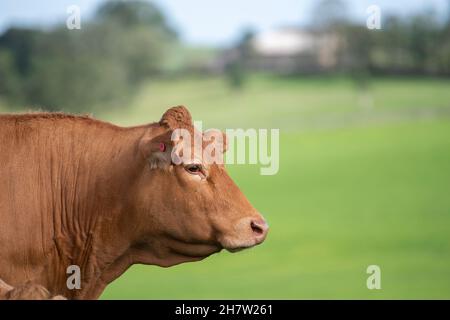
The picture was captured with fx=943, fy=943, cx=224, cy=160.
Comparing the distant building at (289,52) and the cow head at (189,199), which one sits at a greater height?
the distant building at (289,52)

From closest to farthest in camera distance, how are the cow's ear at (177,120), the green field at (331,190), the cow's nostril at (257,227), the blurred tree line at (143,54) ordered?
1. the cow's nostril at (257,227)
2. the cow's ear at (177,120)
3. the green field at (331,190)
4. the blurred tree line at (143,54)

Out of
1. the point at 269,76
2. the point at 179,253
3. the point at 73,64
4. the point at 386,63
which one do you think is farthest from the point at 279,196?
the point at 179,253

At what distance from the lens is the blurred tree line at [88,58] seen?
55.1 metres

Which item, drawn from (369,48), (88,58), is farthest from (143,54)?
(369,48)

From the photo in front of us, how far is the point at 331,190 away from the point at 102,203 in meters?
55.2

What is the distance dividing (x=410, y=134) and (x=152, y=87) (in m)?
21.0

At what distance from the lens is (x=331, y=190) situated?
62.4 meters

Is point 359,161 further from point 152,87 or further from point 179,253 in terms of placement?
point 179,253

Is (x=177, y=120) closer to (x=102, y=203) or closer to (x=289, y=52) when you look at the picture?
(x=102, y=203)

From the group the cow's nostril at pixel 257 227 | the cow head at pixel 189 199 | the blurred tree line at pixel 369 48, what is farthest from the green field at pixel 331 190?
the cow's nostril at pixel 257 227

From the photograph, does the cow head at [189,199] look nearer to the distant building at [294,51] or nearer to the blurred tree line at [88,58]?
the blurred tree line at [88,58]

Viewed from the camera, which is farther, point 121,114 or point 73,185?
point 121,114

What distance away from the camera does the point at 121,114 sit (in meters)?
68.2

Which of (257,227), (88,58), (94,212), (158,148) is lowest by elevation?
(257,227)
